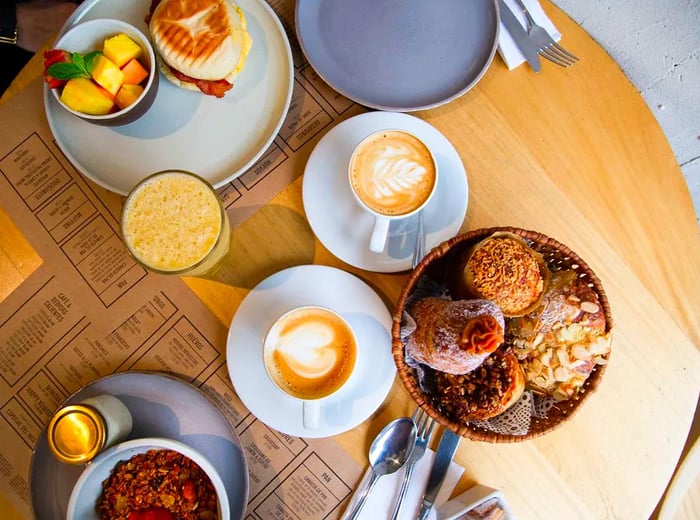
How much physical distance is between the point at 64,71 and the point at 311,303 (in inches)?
26.7

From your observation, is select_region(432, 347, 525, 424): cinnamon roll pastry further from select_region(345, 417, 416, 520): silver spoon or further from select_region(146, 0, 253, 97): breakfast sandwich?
select_region(146, 0, 253, 97): breakfast sandwich

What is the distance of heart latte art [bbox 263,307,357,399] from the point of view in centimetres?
112

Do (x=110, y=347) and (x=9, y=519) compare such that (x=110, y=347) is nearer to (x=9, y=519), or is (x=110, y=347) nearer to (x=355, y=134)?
(x=9, y=519)

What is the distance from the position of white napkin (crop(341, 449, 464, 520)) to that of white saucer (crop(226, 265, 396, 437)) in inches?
6.5

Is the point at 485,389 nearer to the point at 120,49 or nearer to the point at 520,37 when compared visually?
the point at 520,37

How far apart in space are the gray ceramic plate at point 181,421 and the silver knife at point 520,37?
1.04 m

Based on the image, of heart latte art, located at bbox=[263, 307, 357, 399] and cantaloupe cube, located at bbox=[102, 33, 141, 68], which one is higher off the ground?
cantaloupe cube, located at bbox=[102, 33, 141, 68]

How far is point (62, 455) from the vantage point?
1054 mm

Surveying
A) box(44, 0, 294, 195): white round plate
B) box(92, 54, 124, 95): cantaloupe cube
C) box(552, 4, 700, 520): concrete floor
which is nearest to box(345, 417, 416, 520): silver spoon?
box(44, 0, 294, 195): white round plate

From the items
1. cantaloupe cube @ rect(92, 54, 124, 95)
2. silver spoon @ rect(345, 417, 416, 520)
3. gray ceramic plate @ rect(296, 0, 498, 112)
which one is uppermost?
cantaloupe cube @ rect(92, 54, 124, 95)

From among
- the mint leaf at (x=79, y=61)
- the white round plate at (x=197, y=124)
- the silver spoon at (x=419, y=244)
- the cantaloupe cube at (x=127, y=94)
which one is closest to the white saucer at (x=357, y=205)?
the silver spoon at (x=419, y=244)

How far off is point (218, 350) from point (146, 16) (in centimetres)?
76

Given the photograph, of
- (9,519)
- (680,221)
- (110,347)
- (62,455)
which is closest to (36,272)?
(110,347)

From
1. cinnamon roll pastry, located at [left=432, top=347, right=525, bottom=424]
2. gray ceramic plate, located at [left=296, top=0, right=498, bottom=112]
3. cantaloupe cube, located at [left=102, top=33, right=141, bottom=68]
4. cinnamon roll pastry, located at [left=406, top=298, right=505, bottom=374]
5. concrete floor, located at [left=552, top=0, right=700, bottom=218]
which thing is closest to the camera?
cinnamon roll pastry, located at [left=406, top=298, right=505, bottom=374]
